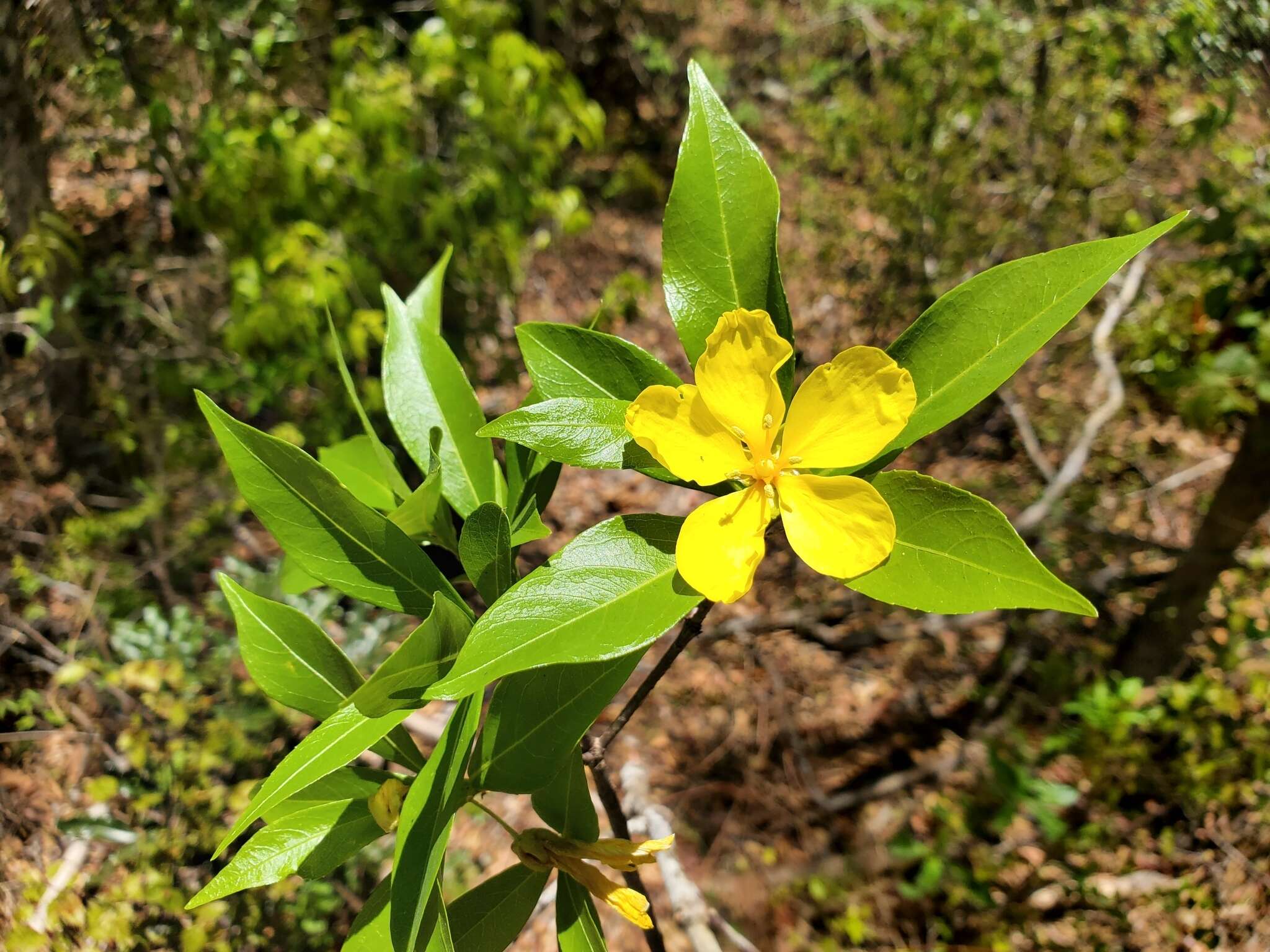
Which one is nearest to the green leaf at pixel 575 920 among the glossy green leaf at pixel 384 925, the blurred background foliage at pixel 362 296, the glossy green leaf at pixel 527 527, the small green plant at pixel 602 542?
the small green plant at pixel 602 542

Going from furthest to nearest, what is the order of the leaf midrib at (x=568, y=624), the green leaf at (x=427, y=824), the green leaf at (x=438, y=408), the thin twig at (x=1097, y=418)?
the thin twig at (x=1097, y=418)
the green leaf at (x=438, y=408)
the green leaf at (x=427, y=824)
the leaf midrib at (x=568, y=624)

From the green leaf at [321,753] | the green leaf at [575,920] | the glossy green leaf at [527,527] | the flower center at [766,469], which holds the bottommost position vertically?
the green leaf at [575,920]

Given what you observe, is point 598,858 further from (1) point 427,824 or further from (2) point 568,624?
(2) point 568,624

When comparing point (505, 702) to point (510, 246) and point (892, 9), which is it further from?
point (892, 9)

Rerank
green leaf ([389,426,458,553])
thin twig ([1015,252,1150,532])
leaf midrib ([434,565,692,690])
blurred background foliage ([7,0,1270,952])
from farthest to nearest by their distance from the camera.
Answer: thin twig ([1015,252,1150,532])
blurred background foliage ([7,0,1270,952])
green leaf ([389,426,458,553])
leaf midrib ([434,565,692,690])

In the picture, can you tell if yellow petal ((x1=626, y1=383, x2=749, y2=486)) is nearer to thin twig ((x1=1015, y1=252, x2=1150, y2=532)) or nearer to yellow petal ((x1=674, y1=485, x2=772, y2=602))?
yellow petal ((x1=674, y1=485, x2=772, y2=602))

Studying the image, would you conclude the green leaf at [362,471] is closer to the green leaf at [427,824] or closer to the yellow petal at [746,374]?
the green leaf at [427,824]

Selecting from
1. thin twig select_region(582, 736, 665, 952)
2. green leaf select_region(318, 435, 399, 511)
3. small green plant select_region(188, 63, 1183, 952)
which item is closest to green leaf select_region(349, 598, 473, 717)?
small green plant select_region(188, 63, 1183, 952)
